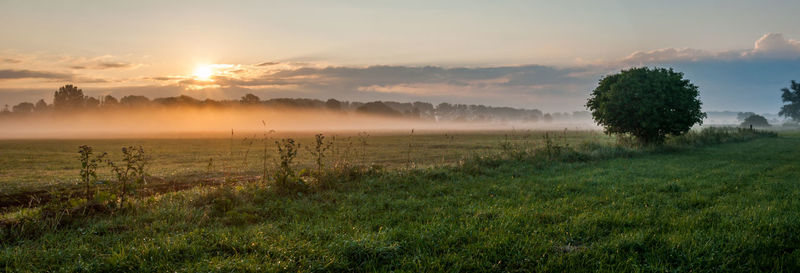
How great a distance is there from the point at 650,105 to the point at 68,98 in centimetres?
18087

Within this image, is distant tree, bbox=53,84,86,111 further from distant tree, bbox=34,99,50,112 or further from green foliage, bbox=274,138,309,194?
green foliage, bbox=274,138,309,194

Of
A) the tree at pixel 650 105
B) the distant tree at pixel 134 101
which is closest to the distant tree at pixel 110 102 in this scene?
the distant tree at pixel 134 101

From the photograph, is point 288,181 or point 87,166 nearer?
point 87,166

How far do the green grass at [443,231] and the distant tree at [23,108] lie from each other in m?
209

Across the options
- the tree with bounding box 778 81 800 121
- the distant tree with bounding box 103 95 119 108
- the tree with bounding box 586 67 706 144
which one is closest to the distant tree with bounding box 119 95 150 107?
the distant tree with bounding box 103 95 119 108

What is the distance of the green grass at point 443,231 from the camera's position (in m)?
5.75

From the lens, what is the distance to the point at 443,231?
23.6 ft

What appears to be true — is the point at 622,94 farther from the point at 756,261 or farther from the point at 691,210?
the point at 756,261

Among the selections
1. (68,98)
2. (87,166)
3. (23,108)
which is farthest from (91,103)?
(87,166)

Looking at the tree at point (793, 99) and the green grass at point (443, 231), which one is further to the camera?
the tree at point (793, 99)

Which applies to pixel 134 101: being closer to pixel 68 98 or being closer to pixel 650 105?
pixel 68 98

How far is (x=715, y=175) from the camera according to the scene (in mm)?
14367

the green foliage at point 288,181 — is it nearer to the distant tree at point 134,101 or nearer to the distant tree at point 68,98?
the distant tree at point 68,98

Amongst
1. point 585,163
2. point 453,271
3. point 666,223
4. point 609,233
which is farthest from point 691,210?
point 585,163
